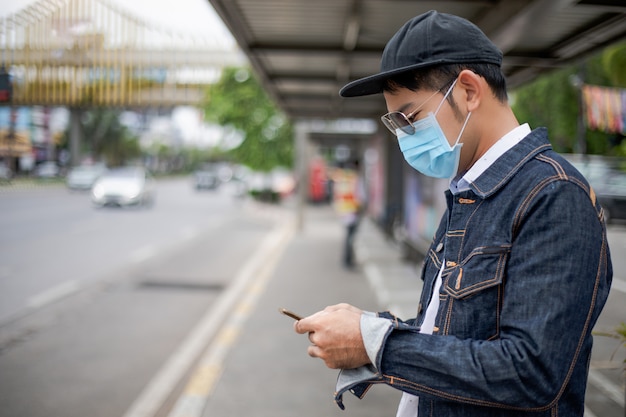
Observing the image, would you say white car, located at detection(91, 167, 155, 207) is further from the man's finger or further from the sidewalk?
the man's finger

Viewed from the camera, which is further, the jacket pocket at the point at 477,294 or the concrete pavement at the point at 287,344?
the concrete pavement at the point at 287,344

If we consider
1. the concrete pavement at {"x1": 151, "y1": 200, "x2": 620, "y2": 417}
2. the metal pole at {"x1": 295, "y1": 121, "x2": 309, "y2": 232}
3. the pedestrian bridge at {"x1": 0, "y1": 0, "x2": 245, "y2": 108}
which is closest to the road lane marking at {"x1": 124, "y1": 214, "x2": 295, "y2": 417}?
the concrete pavement at {"x1": 151, "y1": 200, "x2": 620, "y2": 417}

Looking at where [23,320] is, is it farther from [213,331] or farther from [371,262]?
[371,262]

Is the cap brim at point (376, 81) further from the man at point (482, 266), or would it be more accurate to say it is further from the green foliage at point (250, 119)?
the green foliage at point (250, 119)

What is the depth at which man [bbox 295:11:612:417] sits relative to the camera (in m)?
1.12

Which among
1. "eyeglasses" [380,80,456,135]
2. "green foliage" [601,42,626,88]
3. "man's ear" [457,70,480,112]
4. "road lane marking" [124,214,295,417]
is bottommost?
"road lane marking" [124,214,295,417]

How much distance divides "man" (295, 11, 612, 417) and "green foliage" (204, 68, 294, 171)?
21.2 m

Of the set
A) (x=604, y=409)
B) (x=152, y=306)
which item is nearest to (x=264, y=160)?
(x=152, y=306)

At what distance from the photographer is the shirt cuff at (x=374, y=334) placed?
123cm

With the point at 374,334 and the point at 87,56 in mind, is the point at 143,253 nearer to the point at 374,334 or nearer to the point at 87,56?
the point at 87,56

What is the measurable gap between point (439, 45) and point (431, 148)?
0.28m

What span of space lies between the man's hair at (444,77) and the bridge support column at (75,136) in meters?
4.62

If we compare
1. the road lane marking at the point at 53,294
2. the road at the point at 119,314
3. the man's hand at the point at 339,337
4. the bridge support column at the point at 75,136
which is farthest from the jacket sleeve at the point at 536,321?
the road lane marking at the point at 53,294

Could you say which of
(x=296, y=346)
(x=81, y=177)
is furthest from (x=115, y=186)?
(x=296, y=346)
